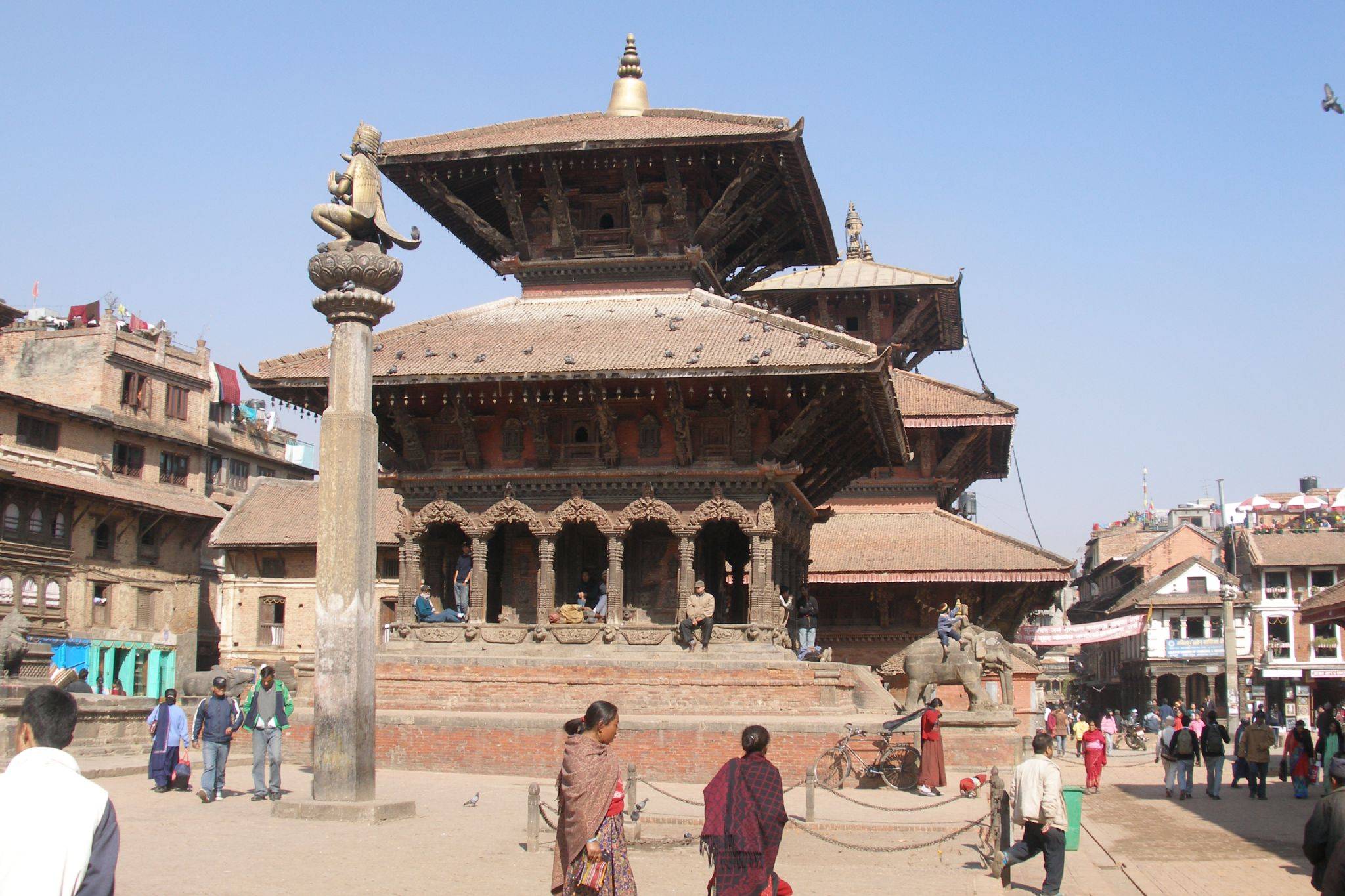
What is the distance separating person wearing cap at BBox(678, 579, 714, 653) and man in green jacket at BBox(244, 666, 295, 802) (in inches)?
346

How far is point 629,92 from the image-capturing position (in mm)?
32531

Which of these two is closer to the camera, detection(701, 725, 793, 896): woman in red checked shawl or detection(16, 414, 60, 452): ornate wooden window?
detection(701, 725, 793, 896): woman in red checked shawl

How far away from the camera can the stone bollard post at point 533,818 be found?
14070mm

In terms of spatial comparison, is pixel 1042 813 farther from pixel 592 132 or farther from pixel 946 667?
pixel 592 132

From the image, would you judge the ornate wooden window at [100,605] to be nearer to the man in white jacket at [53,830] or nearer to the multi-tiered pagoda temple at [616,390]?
the multi-tiered pagoda temple at [616,390]

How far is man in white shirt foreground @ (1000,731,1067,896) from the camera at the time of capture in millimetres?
12484

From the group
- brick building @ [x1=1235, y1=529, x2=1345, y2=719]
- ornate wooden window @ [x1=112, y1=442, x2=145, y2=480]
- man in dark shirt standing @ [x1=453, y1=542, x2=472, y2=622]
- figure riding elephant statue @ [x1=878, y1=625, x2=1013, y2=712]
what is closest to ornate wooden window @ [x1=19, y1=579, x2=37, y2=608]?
ornate wooden window @ [x1=112, y1=442, x2=145, y2=480]

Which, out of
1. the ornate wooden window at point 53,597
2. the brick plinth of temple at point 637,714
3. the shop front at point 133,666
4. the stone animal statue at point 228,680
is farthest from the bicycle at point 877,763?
the ornate wooden window at point 53,597

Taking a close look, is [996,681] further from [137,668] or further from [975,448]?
[137,668]

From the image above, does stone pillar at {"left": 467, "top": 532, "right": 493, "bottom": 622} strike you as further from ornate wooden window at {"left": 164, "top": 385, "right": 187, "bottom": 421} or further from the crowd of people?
ornate wooden window at {"left": 164, "top": 385, "right": 187, "bottom": 421}

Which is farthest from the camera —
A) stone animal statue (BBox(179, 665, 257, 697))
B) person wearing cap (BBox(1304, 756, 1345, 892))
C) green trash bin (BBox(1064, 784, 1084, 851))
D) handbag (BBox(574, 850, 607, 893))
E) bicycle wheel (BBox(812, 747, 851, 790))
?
stone animal statue (BBox(179, 665, 257, 697))

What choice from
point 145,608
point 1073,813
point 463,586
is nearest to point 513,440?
point 463,586

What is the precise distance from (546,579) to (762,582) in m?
4.23

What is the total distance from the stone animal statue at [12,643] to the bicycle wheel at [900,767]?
558 inches
